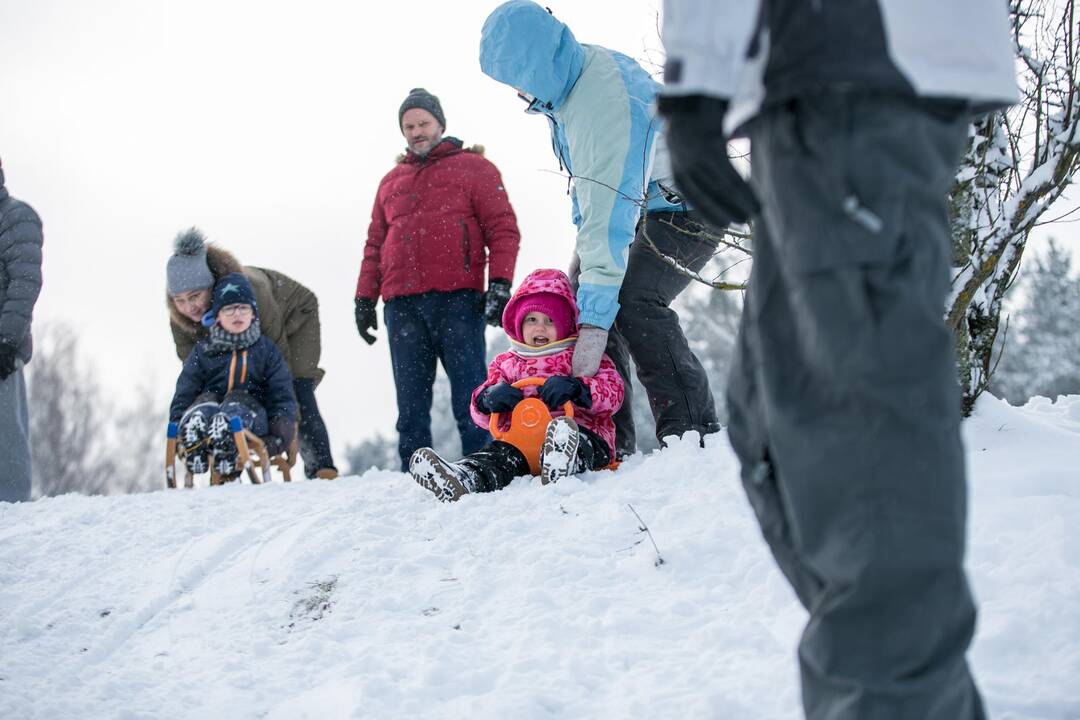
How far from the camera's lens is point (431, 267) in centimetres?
541

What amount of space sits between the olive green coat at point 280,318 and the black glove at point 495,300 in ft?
7.71

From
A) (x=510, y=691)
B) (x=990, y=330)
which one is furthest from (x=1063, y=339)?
(x=510, y=691)

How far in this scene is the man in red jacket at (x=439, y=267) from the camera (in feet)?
17.7

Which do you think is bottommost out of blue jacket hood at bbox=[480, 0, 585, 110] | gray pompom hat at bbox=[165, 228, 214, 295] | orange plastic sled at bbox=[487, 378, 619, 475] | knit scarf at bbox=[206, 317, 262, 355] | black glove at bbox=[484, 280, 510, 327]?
orange plastic sled at bbox=[487, 378, 619, 475]

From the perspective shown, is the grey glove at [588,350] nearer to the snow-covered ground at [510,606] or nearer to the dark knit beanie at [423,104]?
the snow-covered ground at [510,606]

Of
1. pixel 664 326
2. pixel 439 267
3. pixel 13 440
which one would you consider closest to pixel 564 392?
pixel 664 326

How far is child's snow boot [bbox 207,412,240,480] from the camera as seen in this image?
5895 mm

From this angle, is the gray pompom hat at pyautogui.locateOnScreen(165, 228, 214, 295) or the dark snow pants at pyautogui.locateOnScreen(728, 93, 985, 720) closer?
the dark snow pants at pyautogui.locateOnScreen(728, 93, 985, 720)

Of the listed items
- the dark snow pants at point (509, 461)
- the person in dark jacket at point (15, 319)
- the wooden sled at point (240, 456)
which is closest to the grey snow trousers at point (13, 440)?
the person in dark jacket at point (15, 319)

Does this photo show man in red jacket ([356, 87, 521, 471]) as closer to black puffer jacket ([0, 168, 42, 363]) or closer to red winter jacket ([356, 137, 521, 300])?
red winter jacket ([356, 137, 521, 300])

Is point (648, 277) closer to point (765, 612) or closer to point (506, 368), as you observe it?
point (506, 368)

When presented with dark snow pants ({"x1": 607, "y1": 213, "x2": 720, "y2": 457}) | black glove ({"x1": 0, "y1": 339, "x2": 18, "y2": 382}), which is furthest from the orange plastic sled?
black glove ({"x1": 0, "y1": 339, "x2": 18, "y2": 382})

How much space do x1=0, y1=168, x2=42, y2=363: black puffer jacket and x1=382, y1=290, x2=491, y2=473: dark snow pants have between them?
8.34ft

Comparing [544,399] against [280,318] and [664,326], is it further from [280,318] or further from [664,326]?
[280,318]
